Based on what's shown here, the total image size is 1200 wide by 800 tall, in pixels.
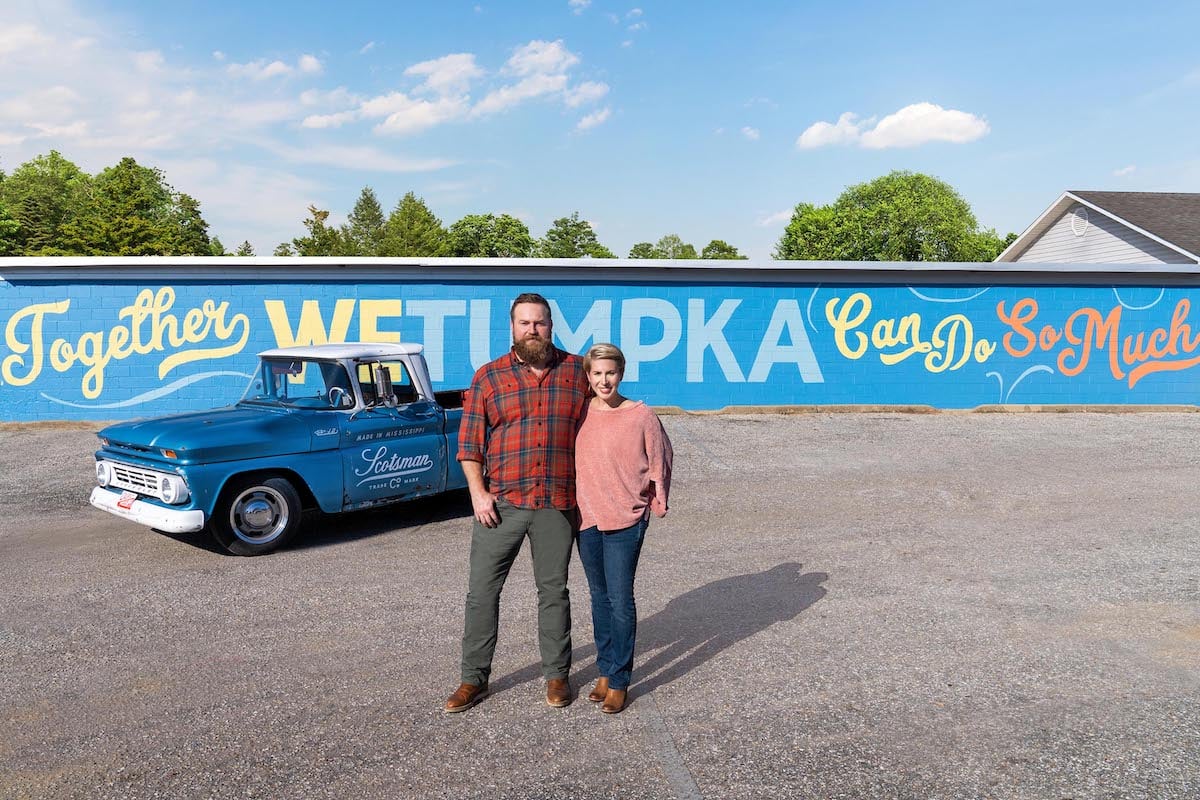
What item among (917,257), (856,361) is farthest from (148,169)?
(856,361)

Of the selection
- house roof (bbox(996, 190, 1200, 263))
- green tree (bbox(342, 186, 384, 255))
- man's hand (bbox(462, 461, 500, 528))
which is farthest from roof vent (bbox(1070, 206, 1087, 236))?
green tree (bbox(342, 186, 384, 255))

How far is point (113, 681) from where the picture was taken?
4410 mm

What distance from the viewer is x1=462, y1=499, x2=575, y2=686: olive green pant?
3.92 metres

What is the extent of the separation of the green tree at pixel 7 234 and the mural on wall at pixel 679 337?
4191cm

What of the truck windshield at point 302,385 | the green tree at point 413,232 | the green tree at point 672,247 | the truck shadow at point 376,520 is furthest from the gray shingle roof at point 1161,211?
the green tree at point 672,247

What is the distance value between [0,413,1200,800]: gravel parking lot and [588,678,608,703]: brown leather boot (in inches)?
2.9

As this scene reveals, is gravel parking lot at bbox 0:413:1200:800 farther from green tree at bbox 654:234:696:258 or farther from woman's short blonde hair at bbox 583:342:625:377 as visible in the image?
green tree at bbox 654:234:696:258

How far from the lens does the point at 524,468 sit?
3.88 m

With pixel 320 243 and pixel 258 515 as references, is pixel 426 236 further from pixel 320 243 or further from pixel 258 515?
pixel 258 515

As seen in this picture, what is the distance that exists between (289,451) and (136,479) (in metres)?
1.23

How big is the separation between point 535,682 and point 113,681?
2.28m

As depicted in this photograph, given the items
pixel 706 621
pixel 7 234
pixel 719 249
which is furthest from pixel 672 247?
pixel 706 621

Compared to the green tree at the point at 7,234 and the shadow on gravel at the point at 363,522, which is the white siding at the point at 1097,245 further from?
the green tree at the point at 7,234

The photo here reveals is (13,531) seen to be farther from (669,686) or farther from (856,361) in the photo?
(856,361)
